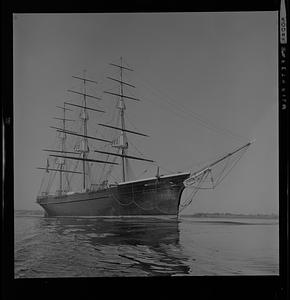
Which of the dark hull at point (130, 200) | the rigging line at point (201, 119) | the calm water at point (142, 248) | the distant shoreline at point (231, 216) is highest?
the rigging line at point (201, 119)

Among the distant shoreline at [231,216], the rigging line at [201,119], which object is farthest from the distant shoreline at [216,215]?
the rigging line at [201,119]

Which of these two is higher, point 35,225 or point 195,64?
point 195,64

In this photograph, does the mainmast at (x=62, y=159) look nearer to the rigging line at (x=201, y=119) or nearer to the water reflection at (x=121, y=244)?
the water reflection at (x=121, y=244)

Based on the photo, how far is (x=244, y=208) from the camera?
120 cm

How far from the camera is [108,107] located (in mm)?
1219

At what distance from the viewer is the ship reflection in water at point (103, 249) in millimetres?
1174

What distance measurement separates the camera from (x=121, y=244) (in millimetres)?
1188

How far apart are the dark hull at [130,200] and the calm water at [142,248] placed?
3 cm

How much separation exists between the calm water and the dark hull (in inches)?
1.2

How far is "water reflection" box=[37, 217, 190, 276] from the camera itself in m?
1.18

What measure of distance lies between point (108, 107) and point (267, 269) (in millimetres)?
484
